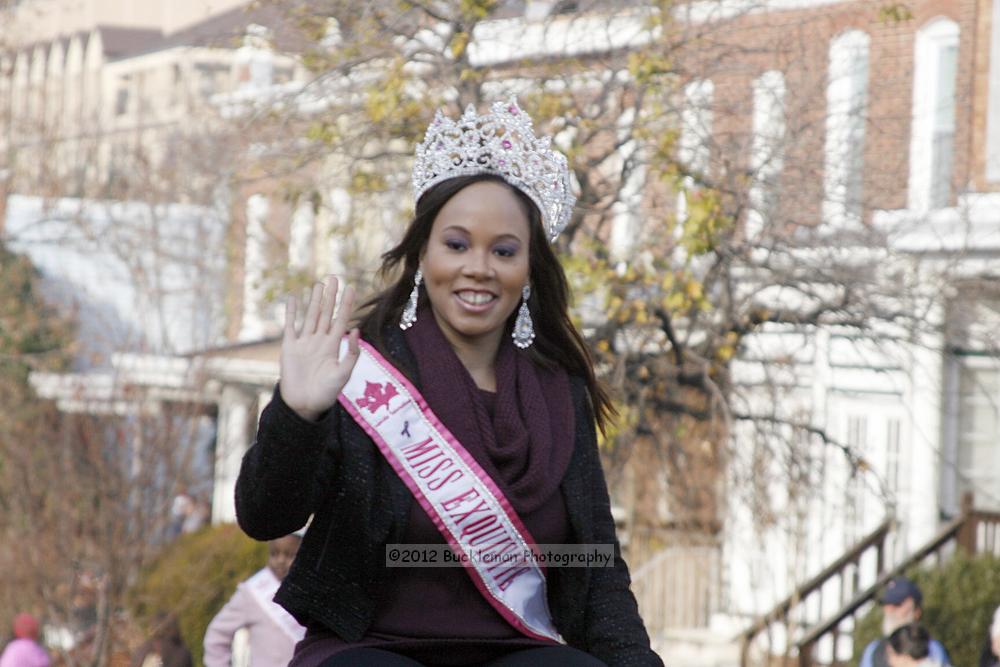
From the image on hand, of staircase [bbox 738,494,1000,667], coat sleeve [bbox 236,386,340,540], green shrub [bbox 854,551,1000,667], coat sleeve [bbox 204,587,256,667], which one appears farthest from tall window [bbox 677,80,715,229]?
coat sleeve [bbox 236,386,340,540]

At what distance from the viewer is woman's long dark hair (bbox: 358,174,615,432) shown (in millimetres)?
3340

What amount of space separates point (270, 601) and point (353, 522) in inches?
132

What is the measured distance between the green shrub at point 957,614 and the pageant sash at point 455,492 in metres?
8.67

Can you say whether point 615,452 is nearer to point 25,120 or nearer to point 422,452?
point 422,452

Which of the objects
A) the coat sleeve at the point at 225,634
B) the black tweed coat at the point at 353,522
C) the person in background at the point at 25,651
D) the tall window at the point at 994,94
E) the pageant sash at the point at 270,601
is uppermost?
the tall window at the point at 994,94

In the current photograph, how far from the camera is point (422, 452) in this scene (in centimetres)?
314

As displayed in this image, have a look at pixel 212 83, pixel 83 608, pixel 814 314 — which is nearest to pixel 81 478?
pixel 83 608

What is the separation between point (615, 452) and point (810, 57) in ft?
8.04

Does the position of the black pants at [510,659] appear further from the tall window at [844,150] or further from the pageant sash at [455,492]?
the tall window at [844,150]

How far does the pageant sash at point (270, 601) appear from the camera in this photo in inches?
247

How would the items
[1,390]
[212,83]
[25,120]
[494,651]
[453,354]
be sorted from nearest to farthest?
[494,651], [453,354], [1,390], [25,120], [212,83]

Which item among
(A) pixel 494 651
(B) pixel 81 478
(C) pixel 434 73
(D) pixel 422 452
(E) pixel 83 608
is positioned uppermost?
(C) pixel 434 73

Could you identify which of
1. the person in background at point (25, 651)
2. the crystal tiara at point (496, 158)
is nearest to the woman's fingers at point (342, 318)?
the crystal tiara at point (496, 158)

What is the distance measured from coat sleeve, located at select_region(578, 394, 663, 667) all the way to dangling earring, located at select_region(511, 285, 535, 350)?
0.21 m
